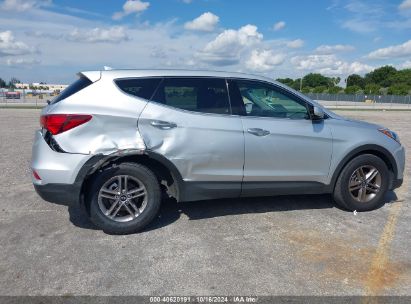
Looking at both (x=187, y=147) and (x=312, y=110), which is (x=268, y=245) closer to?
(x=187, y=147)

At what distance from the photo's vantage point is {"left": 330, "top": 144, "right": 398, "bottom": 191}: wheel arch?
14.9 feet

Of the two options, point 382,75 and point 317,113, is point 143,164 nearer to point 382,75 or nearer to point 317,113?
point 317,113

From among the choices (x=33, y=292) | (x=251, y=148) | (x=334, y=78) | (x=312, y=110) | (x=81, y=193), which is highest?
(x=334, y=78)

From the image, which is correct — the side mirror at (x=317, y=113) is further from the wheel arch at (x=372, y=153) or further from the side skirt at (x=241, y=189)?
the side skirt at (x=241, y=189)

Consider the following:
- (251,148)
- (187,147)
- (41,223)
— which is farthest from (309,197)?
(41,223)

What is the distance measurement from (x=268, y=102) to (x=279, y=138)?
18.6 inches

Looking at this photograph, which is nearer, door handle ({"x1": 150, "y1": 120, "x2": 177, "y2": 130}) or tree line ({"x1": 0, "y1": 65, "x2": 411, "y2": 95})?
door handle ({"x1": 150, "y1": 120, "x2": 177, "y2": 130})

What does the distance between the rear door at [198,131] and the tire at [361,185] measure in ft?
4.71

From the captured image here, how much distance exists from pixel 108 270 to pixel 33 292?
624 millimetres

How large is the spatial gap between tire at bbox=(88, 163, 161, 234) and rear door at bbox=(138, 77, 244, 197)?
0.35 m

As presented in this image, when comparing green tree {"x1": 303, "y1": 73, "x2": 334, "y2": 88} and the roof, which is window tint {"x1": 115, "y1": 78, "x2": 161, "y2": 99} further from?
green tree {"x1": 303, "y1": 73, "x2": 334, "y2": 88}

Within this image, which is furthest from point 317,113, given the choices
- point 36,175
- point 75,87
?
point 36,175

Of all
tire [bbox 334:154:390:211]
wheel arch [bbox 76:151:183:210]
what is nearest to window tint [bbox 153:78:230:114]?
wheel arch [bbox 76:151:183:210]

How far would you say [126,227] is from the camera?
3.96 m
